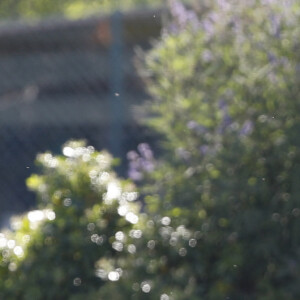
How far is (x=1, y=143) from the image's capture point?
6.15 metres

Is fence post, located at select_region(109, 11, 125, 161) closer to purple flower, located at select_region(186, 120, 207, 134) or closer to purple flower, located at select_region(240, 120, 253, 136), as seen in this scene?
purple flower, located at select_region(186, 120, 207, 134)

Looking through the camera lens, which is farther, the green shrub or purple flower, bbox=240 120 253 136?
purple flower, bbox=240 120 253 136

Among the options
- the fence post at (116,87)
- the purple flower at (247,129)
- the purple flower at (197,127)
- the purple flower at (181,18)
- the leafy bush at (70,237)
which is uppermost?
the fence post at (116,87)

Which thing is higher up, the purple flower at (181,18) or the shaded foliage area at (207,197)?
the purple flower at (181,18)

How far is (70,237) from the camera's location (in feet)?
10.4

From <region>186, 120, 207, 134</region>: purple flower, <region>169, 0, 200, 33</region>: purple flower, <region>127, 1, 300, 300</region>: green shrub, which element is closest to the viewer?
<region>127, 1, 300, 300</region>: green shrub

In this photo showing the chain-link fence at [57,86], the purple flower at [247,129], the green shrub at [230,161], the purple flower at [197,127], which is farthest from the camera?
the chain-link fence at [57,86]

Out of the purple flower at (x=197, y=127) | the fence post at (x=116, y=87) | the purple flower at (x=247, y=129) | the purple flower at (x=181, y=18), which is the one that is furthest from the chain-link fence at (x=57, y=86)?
the purple flower at (x=247, y=129)

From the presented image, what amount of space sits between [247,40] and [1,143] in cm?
269

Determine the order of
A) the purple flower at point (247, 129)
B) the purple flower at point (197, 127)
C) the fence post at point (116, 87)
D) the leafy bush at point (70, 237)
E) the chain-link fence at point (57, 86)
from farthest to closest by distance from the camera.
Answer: the chain-link fence at point (57, 86)
the fence post at point (116, 87)
the purple flower at point (197, 127)
the purple flower at point (247, 129)
the leafy bush at point (70, 237)

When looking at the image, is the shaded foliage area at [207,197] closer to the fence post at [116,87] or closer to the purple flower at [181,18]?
the purple flower at [181,18]

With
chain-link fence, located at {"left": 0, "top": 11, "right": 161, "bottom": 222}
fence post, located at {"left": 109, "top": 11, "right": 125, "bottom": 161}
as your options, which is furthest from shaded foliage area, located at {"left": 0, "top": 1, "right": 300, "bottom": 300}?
chain-link fence, located at {"left": 0, "top": 11, "right": 161, "bottom": 222}

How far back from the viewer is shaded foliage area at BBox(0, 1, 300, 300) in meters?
3.15

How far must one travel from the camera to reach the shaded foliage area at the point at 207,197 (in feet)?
10.3
